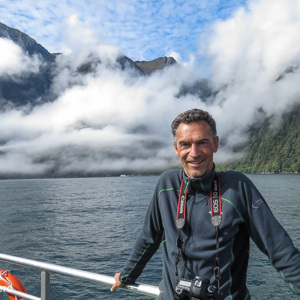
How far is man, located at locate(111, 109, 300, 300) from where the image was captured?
2.46 metres

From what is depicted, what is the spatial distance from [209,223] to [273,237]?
0.53 metres

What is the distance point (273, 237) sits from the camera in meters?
2.46

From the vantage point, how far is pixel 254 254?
29266 mm

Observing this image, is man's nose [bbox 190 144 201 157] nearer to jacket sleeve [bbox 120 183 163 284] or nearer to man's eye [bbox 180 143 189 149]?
man's eye [bbox 180 143 189 149]

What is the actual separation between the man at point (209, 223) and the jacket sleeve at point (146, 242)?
145mm

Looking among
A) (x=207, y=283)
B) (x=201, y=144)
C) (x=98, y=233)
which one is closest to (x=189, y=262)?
(x=207, y=283)

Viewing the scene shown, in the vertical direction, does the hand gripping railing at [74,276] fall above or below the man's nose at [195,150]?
below

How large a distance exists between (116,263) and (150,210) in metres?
25.2

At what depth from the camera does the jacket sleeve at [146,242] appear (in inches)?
121

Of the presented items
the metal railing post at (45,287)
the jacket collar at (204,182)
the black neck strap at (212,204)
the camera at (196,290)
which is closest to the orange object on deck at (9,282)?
the metal railing post at (45,287)

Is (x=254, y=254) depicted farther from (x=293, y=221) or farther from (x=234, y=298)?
(x=234, y=298)

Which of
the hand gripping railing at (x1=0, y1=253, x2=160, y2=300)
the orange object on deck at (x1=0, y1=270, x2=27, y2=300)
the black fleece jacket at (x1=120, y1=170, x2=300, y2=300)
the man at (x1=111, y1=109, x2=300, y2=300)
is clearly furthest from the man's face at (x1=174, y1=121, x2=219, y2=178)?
the orange object on deck at (x1=0, y1=270, x2=27, y2=300)

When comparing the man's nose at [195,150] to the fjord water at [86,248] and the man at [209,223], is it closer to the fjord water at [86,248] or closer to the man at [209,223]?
the man at [209,223]

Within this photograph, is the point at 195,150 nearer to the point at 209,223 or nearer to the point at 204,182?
the point at 204,182
